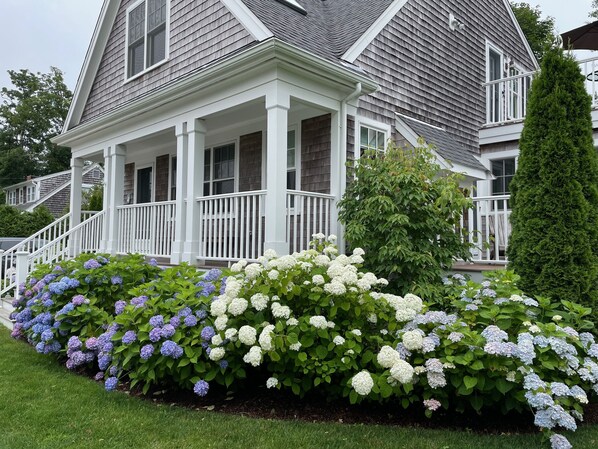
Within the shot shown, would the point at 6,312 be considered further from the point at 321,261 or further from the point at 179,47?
the point at 321,261

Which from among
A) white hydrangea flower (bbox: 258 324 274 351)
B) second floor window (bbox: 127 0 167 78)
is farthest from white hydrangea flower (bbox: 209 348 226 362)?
second floor window (bbox: 127 0 167 78)

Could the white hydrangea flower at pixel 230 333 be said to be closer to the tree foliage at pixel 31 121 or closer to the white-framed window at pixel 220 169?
the white-framed window at pixel 220 169

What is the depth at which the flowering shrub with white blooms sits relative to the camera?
301cm

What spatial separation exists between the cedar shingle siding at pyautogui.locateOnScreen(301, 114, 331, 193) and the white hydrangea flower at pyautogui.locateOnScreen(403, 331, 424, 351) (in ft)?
13.8

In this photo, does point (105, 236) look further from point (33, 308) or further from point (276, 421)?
point (276, 421)

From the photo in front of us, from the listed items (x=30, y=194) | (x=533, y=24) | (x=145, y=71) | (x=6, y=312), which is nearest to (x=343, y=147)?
(x=145, y=71)

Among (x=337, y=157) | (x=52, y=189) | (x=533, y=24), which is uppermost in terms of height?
(x=533, y=24)

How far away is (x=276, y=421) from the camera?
334cm

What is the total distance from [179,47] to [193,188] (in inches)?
130

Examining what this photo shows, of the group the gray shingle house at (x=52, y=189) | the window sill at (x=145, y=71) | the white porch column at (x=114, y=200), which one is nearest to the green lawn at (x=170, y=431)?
the white porch column at (x=114, y=200)

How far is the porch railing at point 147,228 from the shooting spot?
7.60 meters

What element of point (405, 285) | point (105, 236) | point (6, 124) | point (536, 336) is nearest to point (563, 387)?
point (536, 336)

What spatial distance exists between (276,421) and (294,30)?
5.84m

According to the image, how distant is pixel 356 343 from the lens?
11.0 feet
